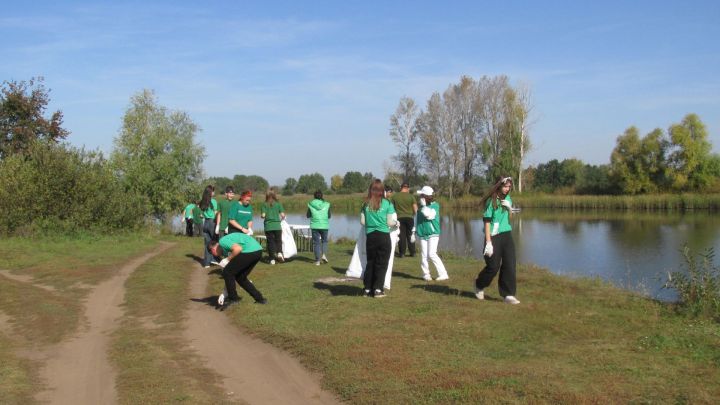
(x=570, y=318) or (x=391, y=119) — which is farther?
(x=391, y=119)

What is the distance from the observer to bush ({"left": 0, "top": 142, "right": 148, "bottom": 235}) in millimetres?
21891

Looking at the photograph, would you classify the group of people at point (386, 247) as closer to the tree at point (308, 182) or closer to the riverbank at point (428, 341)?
the riverbank at point (428, 341)

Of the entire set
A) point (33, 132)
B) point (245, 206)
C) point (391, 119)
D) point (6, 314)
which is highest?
point (391, 119)

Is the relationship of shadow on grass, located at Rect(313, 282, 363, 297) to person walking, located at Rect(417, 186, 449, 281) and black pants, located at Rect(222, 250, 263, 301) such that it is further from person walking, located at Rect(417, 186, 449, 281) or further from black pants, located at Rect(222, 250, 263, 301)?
person walking, located at Rect(417, 186, 449, 281)

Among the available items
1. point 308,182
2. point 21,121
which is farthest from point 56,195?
point 308,182

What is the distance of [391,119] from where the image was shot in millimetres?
66000

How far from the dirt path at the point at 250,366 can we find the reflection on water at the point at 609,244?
26.2 feet

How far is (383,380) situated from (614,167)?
63.8m

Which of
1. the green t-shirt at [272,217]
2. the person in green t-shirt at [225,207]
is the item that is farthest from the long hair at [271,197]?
the person in green t-shirt at [225,207]

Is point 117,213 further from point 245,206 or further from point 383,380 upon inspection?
point 383,380

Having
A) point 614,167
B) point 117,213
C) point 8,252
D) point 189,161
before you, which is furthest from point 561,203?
point 8,252

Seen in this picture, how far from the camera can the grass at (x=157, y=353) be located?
606cm

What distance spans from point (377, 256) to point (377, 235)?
0.33m

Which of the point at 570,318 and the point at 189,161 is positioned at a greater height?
the point at 189,161
